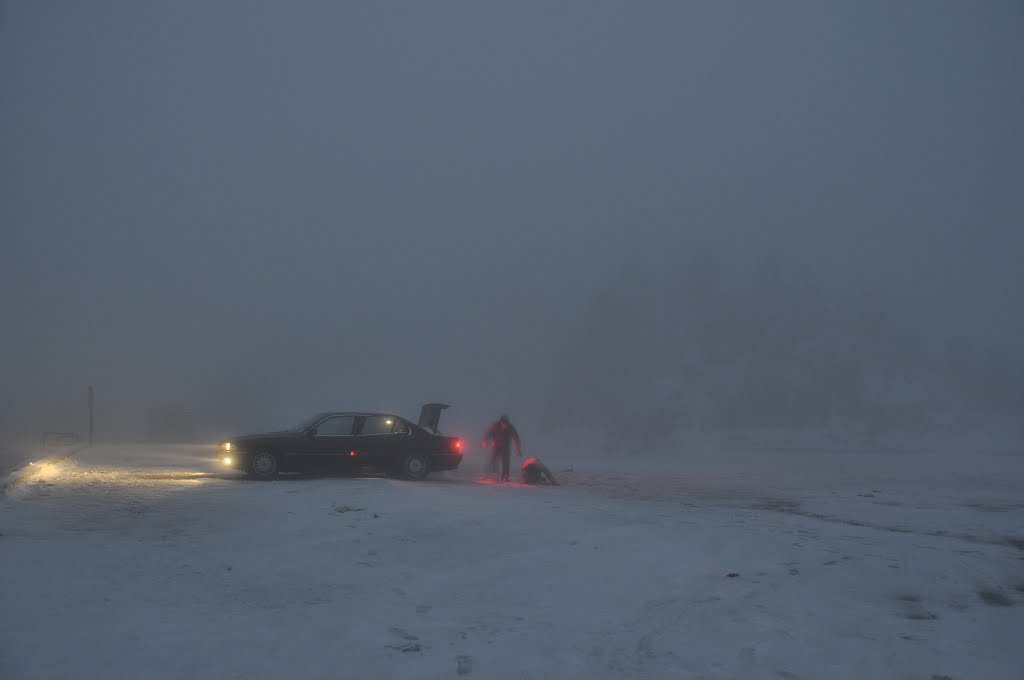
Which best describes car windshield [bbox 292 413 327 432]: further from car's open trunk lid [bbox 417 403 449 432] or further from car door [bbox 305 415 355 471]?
car's open trunk lid [bbox 417 403 449 432]

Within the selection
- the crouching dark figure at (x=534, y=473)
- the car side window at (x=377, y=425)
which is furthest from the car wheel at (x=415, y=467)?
the crouching dark figure at (x=534, y=473)

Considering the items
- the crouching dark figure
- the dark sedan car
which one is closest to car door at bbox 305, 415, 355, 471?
the dark sedan car

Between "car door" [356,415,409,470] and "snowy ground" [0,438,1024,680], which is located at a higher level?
"car door" [356,415,409,470]

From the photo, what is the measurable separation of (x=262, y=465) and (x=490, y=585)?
8.87m

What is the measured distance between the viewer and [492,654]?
223 inches

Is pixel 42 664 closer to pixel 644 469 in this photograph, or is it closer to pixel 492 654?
pixel 492 654

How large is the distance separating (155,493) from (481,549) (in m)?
6.58

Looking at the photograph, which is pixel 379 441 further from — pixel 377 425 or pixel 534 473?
pixel 534 473

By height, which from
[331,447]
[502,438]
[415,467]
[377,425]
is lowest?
[415,467]

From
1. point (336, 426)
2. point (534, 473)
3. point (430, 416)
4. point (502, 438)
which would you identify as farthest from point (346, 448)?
point (534, 473)

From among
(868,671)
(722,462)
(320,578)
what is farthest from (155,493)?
(722,462)

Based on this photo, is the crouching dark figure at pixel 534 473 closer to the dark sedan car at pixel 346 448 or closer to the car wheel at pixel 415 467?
the dark sedan car at pixel 346 448

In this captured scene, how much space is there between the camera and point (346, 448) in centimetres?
1555

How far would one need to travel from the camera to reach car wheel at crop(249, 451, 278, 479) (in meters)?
15.0
